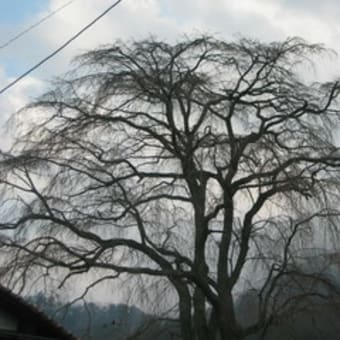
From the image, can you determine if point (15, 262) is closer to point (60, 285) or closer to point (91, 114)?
point (60, 285)

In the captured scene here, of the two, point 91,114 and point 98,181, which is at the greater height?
point 91,114

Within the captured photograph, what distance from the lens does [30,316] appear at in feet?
34.7

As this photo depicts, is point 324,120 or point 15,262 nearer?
point 15,262

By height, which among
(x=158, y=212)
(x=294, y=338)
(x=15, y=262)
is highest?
(x=158, y=212)

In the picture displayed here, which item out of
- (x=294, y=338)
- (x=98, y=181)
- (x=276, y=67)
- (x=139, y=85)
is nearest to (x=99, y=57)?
(x=139, y=85)

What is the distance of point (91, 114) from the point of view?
52.5 feet

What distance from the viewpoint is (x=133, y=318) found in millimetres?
15641

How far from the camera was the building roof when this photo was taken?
10.2 metres

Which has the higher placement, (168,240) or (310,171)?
(310,171)

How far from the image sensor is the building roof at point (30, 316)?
1022 centimetres

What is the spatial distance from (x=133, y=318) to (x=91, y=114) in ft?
14.8

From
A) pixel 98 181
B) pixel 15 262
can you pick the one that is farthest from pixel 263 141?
pixel 15 262

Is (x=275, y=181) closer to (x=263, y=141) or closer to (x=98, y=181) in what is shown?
(x=263, y=141)

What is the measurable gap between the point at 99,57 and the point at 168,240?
171 inches
